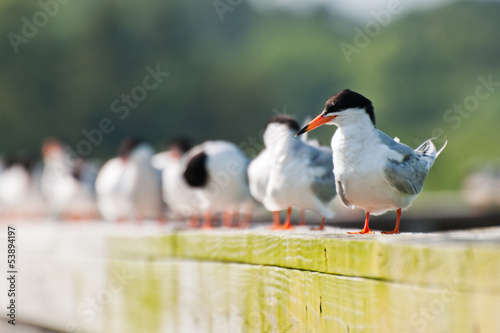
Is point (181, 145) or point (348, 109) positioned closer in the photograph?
point (348, 109)

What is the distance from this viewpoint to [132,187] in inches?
411

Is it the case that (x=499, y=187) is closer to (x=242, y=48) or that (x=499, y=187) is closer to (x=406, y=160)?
(x=406, y=160)

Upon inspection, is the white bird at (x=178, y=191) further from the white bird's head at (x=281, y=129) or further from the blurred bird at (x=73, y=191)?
the white bird's head at (x=281, y=129)

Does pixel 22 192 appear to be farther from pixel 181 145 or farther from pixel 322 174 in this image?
pixel 322 174

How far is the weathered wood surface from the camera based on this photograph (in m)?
2.66

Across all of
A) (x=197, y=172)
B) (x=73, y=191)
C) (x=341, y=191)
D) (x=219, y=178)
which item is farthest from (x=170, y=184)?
(x=341, y=191)

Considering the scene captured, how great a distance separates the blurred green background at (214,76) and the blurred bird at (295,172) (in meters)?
22.7

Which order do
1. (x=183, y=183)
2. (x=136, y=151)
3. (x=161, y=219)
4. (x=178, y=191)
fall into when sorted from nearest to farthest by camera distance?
1. (x=183, y=183)
2. (x=178, y=191)
3. (x=136, y=151)
4. (x=161, y=219)

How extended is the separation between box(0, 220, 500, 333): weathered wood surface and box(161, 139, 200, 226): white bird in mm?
2046

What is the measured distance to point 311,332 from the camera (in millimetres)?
3623

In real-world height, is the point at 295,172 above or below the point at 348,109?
below

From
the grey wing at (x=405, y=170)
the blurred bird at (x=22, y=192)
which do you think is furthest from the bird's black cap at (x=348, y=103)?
the blurred bird at (x=22, y=192)

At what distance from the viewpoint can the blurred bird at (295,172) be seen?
216 inches

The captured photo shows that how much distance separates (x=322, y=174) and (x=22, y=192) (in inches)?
390
